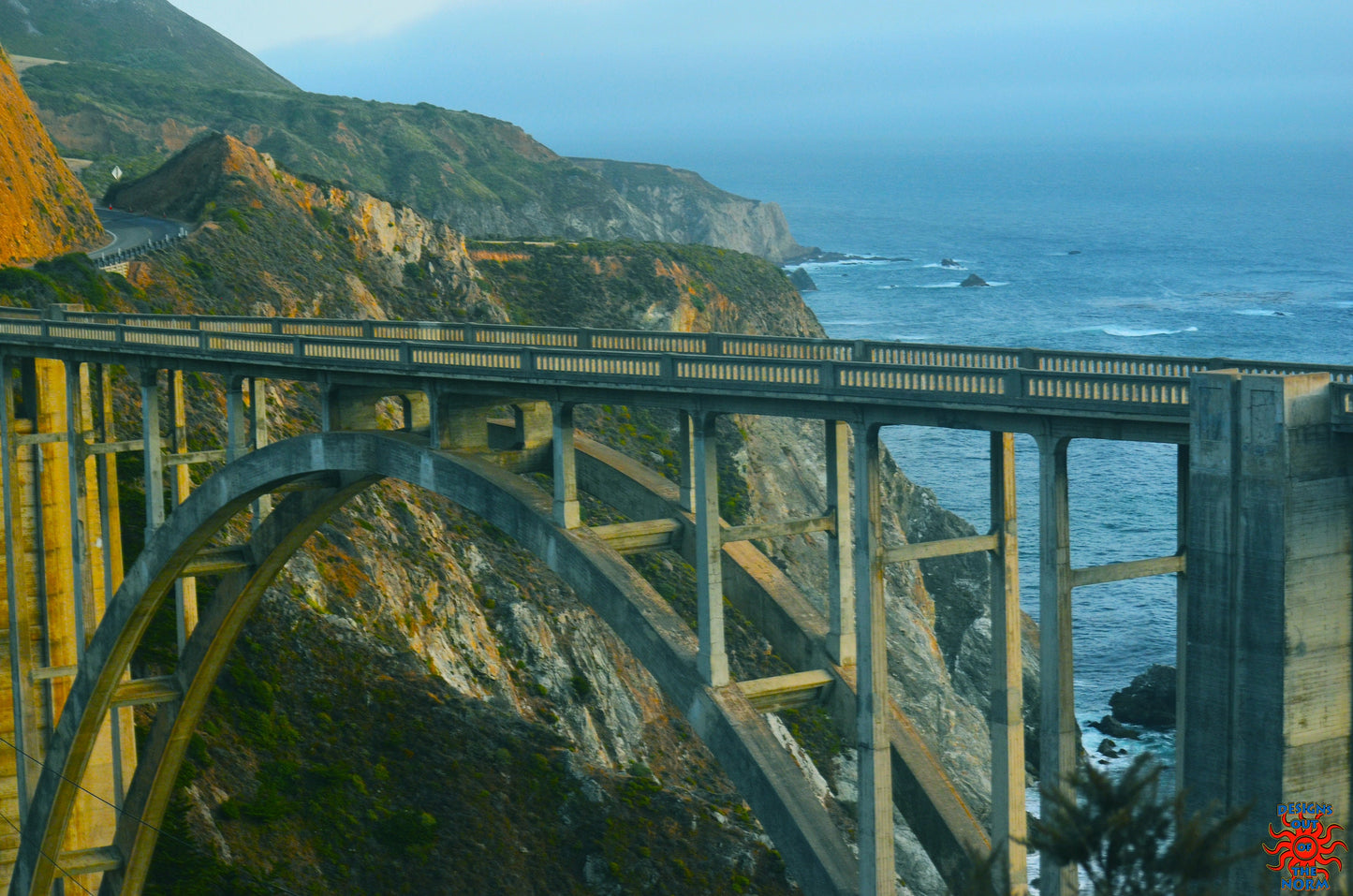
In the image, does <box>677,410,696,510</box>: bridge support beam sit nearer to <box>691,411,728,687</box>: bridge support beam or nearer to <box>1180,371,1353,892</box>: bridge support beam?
<box>691,411,728,687</box>: bridge support beam

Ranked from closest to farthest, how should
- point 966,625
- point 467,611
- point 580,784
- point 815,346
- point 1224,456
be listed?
point 1224,456 → point 815,346 → point 580,784 → point 467,611 → point 966,625

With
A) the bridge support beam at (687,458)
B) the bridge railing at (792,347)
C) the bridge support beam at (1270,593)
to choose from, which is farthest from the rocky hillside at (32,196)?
the bridge support beam at (1270,593)

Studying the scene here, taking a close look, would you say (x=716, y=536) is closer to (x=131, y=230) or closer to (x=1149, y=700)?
(x=1149, y=700)

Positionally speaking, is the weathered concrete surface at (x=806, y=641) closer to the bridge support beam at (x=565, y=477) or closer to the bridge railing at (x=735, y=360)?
the bridge support beam at (x=565, y=477)

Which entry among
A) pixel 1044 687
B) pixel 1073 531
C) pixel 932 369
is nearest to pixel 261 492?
pixel 932 369

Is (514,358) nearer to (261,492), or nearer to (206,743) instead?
(261,492)

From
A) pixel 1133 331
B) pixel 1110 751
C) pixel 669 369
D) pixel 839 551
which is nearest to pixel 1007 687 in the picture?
pixel 839 551
